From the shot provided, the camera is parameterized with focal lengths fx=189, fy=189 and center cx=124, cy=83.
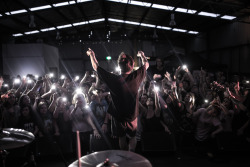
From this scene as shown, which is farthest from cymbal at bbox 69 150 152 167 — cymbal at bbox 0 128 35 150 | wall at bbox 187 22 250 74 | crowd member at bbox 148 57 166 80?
wall at bbox 187 22 250 74

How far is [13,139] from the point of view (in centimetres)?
214

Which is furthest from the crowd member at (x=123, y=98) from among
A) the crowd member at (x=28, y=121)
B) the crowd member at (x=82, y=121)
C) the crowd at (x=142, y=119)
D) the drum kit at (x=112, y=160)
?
the crowd member at (x=28, y=121)

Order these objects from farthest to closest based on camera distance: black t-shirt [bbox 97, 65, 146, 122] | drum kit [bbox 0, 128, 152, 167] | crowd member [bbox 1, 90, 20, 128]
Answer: crowd member [bbox 1, 90, 20, 128] → black t-shirt [bbox 97, 65, 146, 122] → drum kit [bbox 0, 128, 152, 167]

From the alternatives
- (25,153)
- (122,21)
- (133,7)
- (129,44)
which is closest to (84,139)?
(25,153)

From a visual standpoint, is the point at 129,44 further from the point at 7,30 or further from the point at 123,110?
the point at 123,110

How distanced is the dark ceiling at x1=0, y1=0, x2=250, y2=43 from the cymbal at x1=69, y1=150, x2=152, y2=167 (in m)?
8.49

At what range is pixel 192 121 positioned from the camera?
15.6ft

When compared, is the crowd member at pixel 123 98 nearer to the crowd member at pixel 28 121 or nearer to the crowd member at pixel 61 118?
the crowd member at pixel 61 118

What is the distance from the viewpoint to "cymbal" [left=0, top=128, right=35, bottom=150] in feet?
6.68

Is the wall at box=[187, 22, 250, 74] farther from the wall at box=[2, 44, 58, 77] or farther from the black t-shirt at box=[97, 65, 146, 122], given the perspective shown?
the wall at box=[2, 44, 58, 77]

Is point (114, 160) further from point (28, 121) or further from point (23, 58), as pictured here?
point (23, 58)

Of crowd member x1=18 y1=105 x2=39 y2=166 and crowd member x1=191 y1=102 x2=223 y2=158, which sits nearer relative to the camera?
crowd member x1=18 y1=105 x2=39 y2=166

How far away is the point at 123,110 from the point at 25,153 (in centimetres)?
239

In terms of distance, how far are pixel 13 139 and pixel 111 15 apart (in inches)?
631
